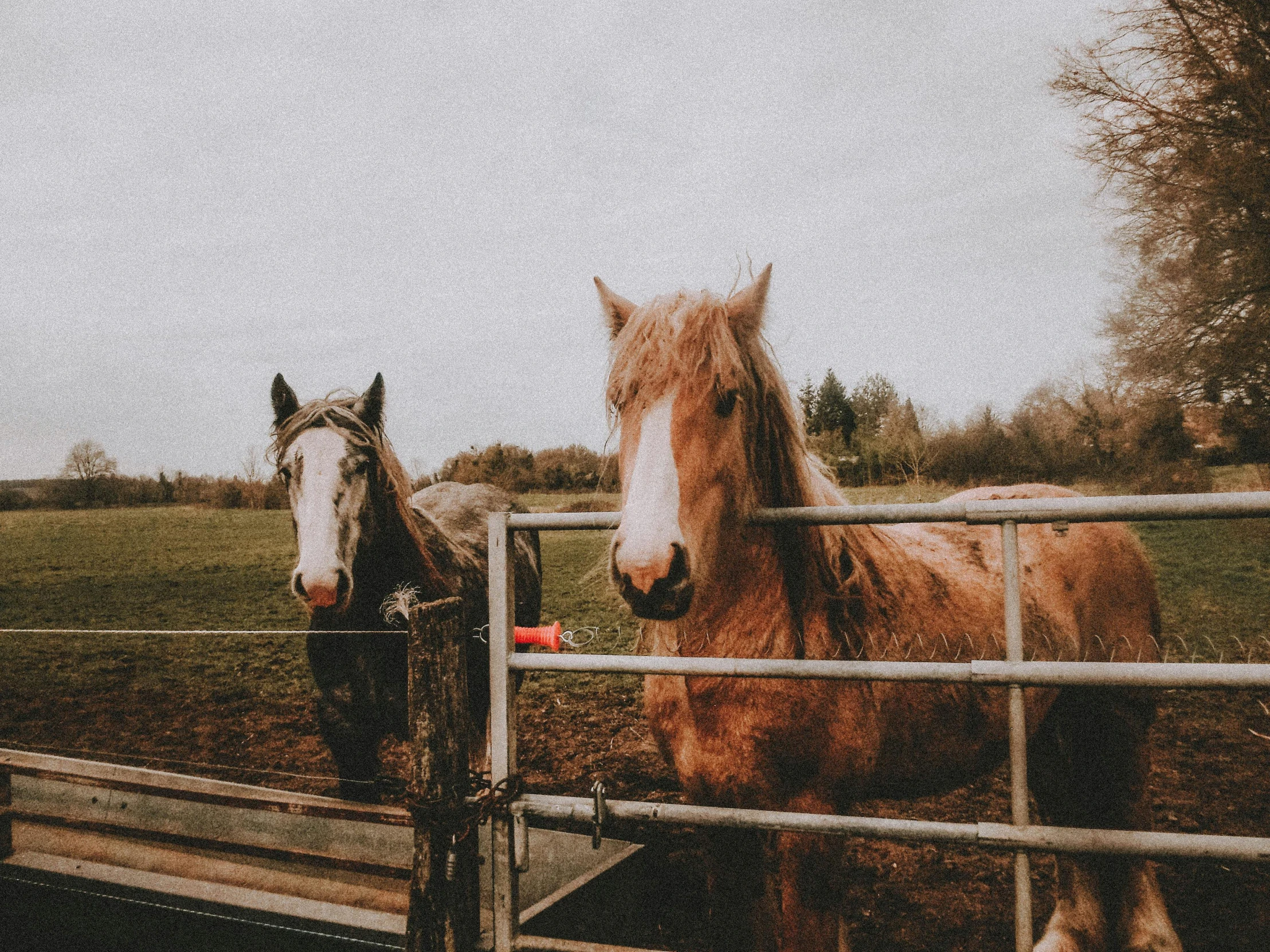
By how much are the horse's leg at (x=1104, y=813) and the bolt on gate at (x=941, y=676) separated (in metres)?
1.24

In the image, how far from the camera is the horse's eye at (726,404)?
1.75 m

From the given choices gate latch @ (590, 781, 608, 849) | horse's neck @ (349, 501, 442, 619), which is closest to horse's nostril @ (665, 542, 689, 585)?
gate latch @ (590, 781, 608, 849)

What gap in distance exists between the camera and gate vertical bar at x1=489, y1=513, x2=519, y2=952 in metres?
1.78

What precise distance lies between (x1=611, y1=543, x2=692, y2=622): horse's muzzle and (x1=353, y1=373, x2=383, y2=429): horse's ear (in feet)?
8.19

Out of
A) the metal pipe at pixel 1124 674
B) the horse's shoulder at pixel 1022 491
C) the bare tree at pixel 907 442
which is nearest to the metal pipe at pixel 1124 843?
the metal pipe at pixel 1124 674

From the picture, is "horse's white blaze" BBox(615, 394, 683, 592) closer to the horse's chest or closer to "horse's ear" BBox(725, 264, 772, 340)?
"horse's ear" BBox(725, 264, 772, 340)

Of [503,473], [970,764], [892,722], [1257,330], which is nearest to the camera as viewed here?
[892,722]

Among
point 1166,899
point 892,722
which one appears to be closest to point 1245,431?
point 1166,899

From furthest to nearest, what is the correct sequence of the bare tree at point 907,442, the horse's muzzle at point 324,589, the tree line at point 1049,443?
→ the bare tree at point 907,442
the tree line at point 1049,443
the horse's muzzle at point 324,589

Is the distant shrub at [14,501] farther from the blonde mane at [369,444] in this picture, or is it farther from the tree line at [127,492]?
the blonde mane at [369,444]

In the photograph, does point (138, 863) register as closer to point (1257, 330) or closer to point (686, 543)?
point (686, 543)

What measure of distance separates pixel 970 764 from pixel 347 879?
9.33 ft

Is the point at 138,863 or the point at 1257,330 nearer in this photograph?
the point at 138,863

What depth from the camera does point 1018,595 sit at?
145 centimetres
